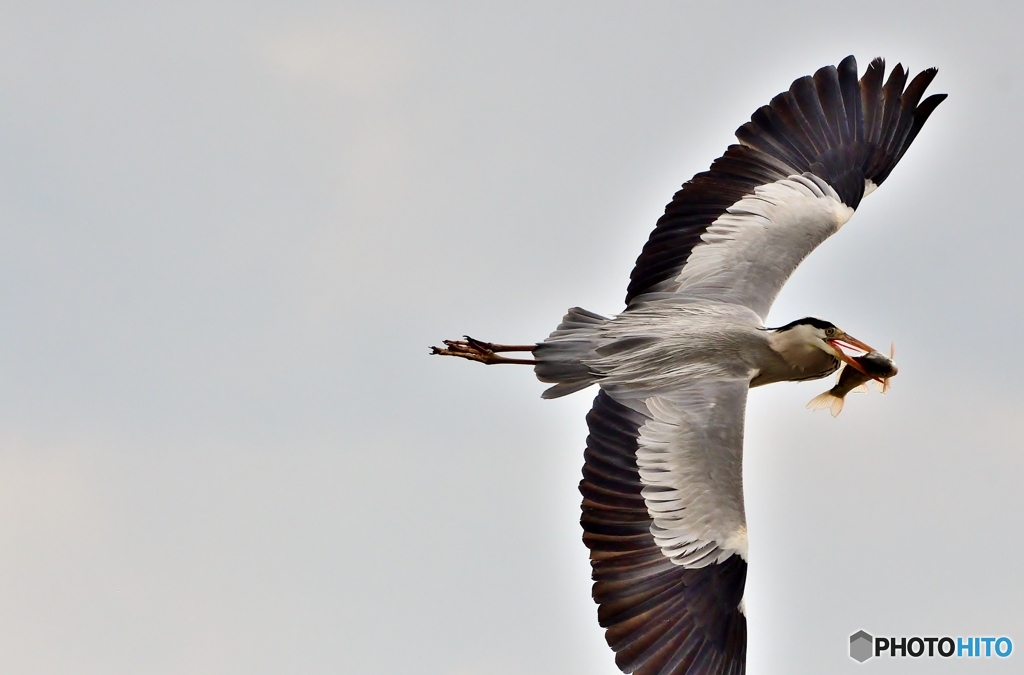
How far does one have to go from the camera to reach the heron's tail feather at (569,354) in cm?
1495

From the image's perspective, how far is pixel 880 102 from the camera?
18203 millimetres

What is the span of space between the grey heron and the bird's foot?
19mm

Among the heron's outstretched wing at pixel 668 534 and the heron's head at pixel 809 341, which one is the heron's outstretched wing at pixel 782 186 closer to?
the heron's head at pixel 809 341

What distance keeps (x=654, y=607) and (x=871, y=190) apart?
22.5 ft

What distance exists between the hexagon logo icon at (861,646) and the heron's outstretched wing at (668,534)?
463 centimetres

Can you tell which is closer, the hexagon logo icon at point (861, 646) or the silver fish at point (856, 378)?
the silver fish at point (856, 378)

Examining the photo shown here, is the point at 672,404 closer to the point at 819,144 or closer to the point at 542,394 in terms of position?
A: the point at 542,394

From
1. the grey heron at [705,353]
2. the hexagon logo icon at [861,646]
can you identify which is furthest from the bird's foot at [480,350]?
the hexagon logo icon at [861,646]

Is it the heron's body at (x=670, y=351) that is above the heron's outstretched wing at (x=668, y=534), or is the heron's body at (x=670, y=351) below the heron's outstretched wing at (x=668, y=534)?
above

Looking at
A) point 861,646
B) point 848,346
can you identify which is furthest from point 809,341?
point 861,646

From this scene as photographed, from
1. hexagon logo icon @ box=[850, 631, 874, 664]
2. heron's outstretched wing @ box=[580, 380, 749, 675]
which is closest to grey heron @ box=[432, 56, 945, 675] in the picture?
heron's outstretched wing @ box=[580, 380, 749, 675]

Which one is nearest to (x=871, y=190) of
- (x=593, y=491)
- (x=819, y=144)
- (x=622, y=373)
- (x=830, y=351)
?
(x=819, y=144)

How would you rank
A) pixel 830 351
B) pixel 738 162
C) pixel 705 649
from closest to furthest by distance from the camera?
pixel 705 649 < pixel 830 351 < pixel 738 162

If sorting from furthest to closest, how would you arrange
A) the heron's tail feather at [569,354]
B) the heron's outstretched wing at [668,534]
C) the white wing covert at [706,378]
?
the heron's tail feather at [569,354] → the white wing covert at [706,378] → the heron's outstretched wing at [668,534]
